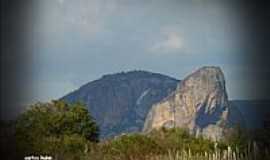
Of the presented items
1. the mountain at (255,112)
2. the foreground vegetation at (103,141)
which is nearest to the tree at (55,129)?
the foreground vegetation at (103,141)

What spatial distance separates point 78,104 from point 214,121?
762 millimetres

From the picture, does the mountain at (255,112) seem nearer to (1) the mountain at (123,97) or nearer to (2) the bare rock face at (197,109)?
(2) the bare rock face at (197,109)

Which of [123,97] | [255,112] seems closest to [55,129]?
[123,97]

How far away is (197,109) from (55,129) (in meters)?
0.78

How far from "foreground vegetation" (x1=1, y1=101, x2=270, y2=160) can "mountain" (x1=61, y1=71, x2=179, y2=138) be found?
5 centimetres

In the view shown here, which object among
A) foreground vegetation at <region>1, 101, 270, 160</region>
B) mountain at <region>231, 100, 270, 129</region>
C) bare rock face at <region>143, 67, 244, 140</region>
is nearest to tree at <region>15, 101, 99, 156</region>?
foreground vegetation at <region>1, 101, 270, 160</region>

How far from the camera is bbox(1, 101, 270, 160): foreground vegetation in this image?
7.98 ft

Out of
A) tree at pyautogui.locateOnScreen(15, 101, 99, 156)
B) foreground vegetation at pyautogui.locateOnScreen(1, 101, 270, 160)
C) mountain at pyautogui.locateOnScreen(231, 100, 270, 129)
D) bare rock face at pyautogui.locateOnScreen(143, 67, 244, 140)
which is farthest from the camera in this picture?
bare rock face at pyautogui.locateOnScreen(143, 67, 244, 140)

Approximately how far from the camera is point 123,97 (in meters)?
2.98

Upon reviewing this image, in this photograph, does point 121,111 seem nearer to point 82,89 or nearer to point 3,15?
point 82,89

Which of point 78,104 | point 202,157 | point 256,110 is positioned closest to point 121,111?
point 78,104

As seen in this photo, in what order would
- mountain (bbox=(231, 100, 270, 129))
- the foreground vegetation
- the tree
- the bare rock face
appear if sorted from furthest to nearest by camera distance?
the bare rock face → the foreground vegetation → the tree → mountain (bbox=(231, 100, 270, 129))

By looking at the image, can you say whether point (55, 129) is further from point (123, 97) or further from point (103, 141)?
point (123, 97)

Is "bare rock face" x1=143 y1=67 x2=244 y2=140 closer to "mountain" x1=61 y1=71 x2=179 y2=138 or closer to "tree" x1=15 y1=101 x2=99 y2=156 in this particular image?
"mountain" x1=61 y1=71 x2=179 y2=138
